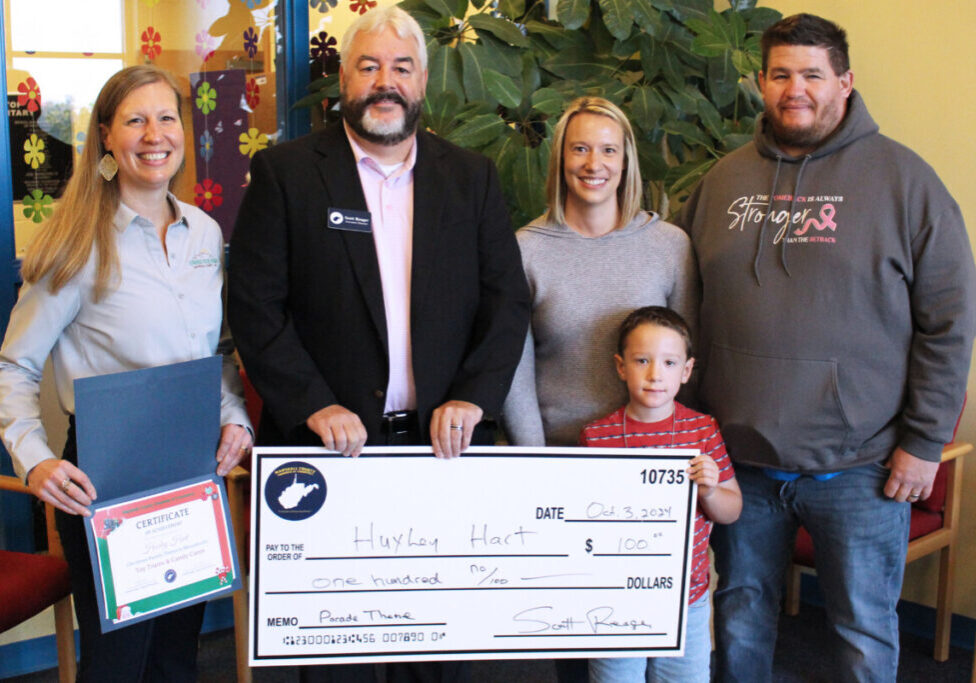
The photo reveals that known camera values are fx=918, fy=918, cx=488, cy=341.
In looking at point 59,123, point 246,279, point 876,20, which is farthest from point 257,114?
point 876,20

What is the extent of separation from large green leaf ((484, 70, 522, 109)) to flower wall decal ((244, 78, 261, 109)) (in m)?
0.93

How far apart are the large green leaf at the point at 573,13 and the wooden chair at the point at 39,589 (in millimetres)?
2320

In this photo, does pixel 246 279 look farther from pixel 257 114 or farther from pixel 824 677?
pixel 824 677

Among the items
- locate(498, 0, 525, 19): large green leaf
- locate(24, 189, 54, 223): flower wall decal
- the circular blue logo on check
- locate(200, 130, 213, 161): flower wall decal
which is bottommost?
the circular blue logo on check

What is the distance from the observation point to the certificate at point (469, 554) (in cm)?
207

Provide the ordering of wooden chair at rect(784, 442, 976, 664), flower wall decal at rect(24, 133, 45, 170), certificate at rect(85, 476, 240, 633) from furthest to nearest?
wooden chair at rect(784, 442, 976, 664)
flower wall decal at rect(24, 133, 45, 170)
certificate at rect(85, 476, 240, 633)

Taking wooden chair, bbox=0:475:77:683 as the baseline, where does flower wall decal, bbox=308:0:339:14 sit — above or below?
above

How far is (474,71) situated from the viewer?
10.6 ft

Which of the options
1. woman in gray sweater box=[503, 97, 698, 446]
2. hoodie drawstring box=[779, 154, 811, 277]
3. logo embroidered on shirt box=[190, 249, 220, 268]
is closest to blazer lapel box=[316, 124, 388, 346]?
logo embroidered on shirt box=[190, 249, 220, 268]

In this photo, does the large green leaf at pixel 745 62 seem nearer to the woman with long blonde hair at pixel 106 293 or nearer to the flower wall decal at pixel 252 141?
the flower wall decal at pixel 252 141

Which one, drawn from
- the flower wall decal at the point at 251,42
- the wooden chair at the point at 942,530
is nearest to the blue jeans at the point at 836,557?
the wooden chair at the point at 942,530

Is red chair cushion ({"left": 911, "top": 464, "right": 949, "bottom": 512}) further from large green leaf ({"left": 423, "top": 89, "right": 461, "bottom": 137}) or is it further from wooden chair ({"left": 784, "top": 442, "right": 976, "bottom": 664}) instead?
large green leaf ({"left": 423, "top": 89, "right": 461, "bottom": 137})

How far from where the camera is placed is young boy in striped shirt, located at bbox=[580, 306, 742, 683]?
84.1 inches

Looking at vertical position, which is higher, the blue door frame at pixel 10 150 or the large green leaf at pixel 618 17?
the large green leaf at pixel 618 17
